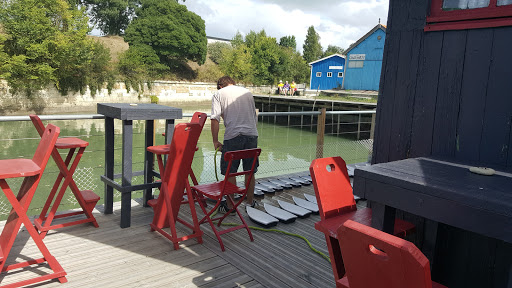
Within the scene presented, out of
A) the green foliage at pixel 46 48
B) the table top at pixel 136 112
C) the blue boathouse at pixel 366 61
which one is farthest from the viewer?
the blue boathouse at pixel 366 61

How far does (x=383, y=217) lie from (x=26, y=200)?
1.98m

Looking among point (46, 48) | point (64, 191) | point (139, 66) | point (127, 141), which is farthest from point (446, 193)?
point (139, 66)

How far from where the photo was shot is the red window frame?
189cm

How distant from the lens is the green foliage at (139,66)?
3052 cm

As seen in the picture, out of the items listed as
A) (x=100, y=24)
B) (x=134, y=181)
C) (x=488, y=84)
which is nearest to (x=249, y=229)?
(x=488, y=84)

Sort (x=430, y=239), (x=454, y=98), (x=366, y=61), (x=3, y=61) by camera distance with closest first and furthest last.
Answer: (x=430, y=239)
(x=454, y=98)
(x=3, y=61)
(x=366, y=61)

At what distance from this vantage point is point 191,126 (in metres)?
3.06

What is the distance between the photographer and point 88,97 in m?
27.3

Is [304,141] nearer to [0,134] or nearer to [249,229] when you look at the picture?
[0,134]

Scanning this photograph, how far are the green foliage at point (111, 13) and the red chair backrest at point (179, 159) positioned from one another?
48.2 metres

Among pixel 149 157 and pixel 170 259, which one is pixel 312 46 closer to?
pixel 149 157

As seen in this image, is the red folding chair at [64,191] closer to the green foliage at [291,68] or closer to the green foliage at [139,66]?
the green foliage at [139,66]

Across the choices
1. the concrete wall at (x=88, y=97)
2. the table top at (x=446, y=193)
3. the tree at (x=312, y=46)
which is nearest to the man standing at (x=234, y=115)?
the table top at (x=446, y=193)

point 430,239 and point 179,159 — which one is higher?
point 179,159
